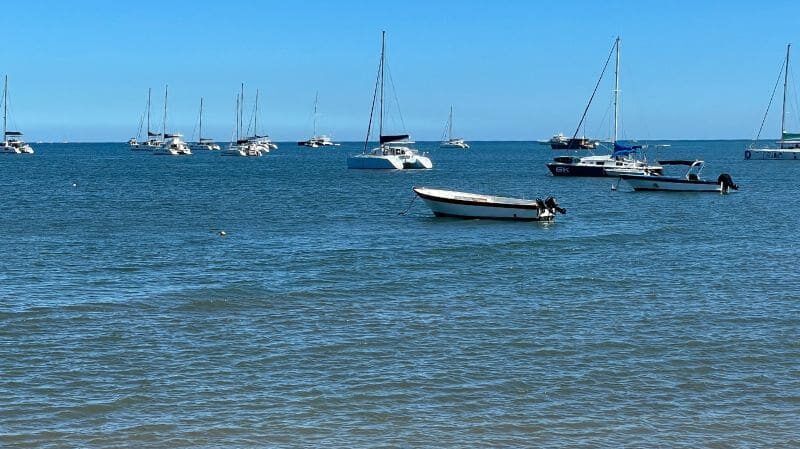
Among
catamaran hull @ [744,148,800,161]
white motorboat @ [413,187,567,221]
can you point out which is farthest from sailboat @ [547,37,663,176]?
catamaran hull @ [744,148,800,161]

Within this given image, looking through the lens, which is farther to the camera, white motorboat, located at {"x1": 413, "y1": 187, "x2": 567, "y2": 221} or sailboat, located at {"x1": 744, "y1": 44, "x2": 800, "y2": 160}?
sailboat, located at {"x1": 744, "y1": 44, "x2": 800, "y2": 160}

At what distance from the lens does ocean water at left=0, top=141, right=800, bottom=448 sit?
54.5 ft

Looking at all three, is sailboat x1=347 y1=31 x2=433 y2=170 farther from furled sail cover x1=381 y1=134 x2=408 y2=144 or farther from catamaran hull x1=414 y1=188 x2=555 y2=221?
catamaran hull x1=414 y1=188 x2=555 y2=221

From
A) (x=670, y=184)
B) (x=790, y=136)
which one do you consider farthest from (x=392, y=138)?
(x=790, y=136)

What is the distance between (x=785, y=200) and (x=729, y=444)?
61984 mm

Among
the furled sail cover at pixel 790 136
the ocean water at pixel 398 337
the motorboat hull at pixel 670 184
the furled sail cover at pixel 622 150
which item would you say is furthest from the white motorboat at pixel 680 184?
the furled sail cover at pixel 790 136

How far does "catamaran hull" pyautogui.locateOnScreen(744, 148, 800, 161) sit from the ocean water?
112 metres

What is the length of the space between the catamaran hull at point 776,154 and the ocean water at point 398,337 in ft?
367

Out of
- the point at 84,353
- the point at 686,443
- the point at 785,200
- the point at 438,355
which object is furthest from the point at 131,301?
the point at 785,200

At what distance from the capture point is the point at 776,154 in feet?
513

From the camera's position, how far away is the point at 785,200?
7306 centimetres

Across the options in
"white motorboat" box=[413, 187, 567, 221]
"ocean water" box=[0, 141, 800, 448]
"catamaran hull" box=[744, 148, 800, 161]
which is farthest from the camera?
"catamaran hull" box=[744, 148, 800, 161]

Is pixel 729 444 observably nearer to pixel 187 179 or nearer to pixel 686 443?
pixel 686 443

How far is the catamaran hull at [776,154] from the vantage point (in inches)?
6029
